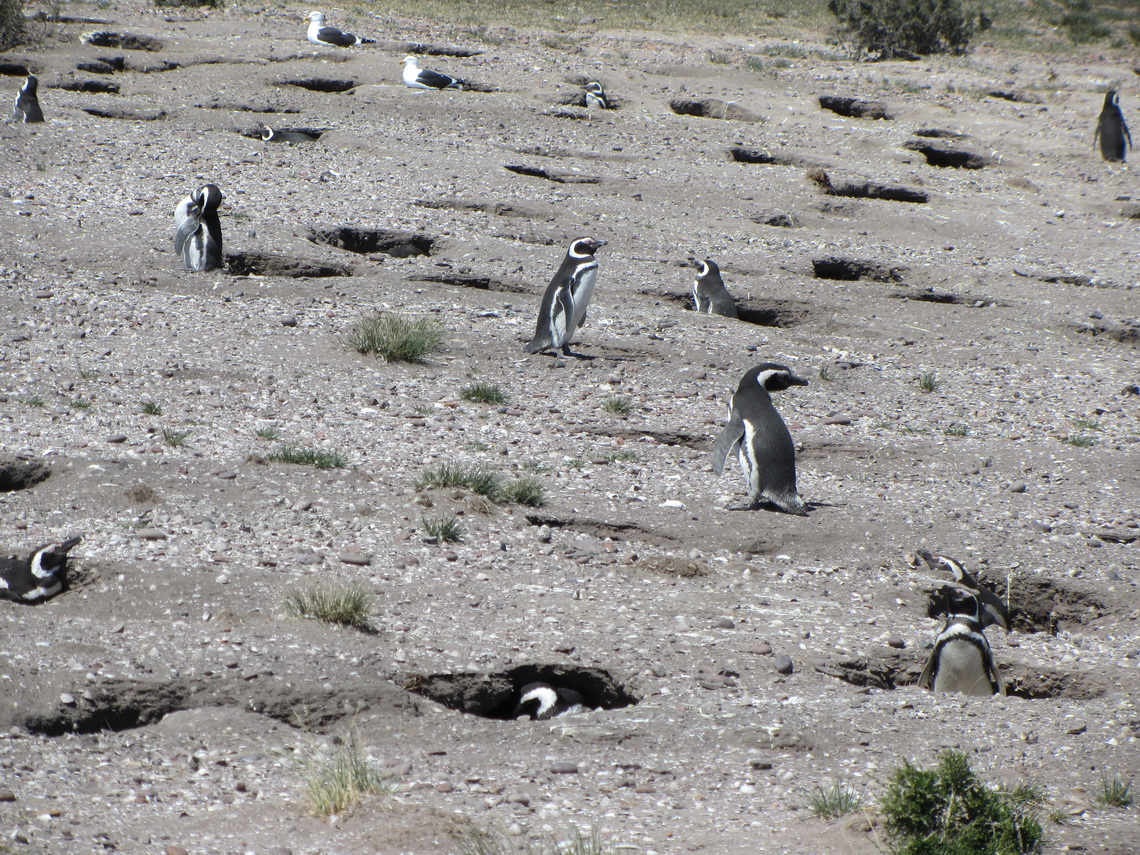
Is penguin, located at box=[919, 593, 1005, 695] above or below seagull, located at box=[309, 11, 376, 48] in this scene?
below

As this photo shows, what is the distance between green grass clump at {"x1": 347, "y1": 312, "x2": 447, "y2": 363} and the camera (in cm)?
774

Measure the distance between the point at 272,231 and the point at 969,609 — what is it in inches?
282

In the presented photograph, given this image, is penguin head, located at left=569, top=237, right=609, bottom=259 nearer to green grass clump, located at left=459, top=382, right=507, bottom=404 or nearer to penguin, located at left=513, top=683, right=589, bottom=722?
green grass clump, located at left=459, top=382, right=507, bottom=404

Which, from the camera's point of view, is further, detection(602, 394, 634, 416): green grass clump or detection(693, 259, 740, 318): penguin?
detection(693, 259, 740, 318): penguin

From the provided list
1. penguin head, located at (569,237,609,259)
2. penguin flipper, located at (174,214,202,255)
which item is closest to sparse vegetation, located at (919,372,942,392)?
penguin head, located at (569,237,609,259)

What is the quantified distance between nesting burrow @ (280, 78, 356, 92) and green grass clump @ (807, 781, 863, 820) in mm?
14651

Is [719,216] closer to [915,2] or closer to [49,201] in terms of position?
[49,201]

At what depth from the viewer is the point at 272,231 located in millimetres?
10094

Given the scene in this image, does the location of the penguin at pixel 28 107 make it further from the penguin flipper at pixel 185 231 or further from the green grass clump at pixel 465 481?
the green grass clump at pixel 465 481

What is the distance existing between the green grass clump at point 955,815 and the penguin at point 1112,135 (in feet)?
52.0

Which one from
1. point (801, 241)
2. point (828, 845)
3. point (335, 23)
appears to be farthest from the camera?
point (335, 23)

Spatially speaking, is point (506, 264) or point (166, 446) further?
point (506, 264)

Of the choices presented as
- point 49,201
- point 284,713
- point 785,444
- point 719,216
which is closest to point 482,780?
point 284,713

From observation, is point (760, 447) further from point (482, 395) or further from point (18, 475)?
point (18, 475)
